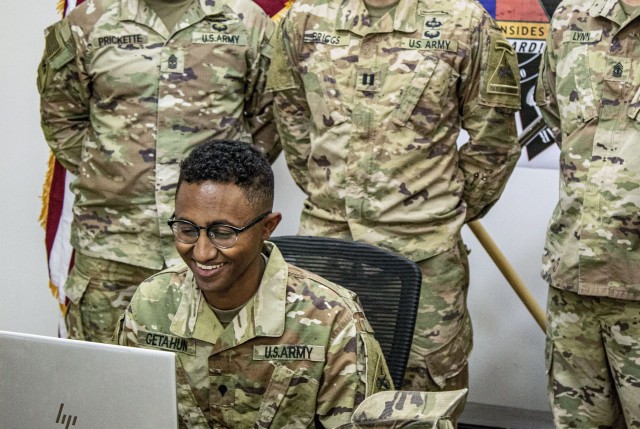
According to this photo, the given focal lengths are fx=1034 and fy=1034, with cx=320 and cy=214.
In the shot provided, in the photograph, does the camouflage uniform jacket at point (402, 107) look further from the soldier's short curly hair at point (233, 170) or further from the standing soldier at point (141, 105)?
the soldier's short curly hair at point (233, 170)

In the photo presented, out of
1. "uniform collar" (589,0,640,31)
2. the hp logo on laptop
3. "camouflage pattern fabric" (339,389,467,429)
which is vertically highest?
"uniform collar" (589,0,640,31)

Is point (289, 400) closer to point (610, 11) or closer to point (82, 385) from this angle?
point (82, 385)

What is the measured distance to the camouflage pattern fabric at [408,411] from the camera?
57.7 inches

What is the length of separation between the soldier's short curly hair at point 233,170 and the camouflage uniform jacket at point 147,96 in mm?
1145

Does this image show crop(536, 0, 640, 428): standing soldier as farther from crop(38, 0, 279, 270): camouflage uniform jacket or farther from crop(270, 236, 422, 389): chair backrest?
crop(38, 0, 279, 270): camouflage uniform jacket

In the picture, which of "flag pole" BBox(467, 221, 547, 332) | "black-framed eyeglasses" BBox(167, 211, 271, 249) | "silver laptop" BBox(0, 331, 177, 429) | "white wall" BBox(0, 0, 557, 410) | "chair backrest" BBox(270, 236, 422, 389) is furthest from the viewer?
"white wall" BBox(0, 0, 557, 410)

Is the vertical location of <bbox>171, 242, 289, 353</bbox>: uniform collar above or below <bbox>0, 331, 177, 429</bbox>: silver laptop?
below

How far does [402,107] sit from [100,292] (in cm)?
115

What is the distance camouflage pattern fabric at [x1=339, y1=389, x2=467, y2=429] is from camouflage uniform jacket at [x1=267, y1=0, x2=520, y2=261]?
141 cm

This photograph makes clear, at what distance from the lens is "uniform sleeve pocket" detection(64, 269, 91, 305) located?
130 inches

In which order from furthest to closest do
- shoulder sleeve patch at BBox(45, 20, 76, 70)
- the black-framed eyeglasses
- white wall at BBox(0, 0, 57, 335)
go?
white wall at BBox(0, 0, 57, 335), shoulder sleeve patch at BBox(45, 20, 76, 70), the black-framed eyeglasses

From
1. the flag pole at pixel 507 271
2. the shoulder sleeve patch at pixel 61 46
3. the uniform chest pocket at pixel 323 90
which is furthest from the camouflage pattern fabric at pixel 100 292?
the flag pole at pixel 507 271

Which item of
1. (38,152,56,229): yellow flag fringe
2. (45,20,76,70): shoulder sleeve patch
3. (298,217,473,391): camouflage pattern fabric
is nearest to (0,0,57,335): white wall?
(38,152,56,229): yellow flag fringe

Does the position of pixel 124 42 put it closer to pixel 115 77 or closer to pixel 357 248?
pixel 115 77
